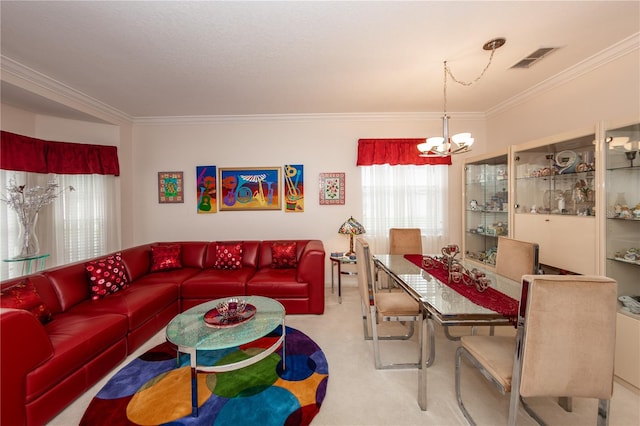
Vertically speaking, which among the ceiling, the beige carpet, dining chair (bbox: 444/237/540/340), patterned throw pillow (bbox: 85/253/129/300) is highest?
the ceiling

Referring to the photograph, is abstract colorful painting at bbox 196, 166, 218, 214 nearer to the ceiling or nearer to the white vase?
the ceiling

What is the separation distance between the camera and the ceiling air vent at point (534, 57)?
2211mm

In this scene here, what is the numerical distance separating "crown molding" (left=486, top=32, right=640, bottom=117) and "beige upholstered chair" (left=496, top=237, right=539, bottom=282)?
190 centimetres

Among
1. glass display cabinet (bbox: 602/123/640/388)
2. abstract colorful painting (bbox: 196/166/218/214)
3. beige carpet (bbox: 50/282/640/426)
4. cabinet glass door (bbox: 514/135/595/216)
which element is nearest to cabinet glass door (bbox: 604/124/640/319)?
glass display cabinet (bbox: 602/123/640/388)

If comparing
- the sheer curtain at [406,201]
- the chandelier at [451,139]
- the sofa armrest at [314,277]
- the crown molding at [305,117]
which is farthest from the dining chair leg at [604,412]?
the crown molding at [305,117]

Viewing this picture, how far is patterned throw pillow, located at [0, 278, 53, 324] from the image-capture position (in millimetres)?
1699

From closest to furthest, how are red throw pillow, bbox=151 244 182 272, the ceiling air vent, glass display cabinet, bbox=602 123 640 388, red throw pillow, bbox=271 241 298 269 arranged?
glass display cabinet, bbox=602 123 640 388 < the ceiling air vent < red throw pillow, bbox=151 244 182 272 < red throw pillow, bbox=271 241 298 269

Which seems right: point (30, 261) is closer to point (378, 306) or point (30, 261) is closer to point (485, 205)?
point (378, 306)

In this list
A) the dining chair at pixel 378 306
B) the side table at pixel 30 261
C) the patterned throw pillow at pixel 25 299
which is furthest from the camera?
the side table at pixel 30 261

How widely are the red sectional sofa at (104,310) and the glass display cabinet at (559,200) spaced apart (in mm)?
2333

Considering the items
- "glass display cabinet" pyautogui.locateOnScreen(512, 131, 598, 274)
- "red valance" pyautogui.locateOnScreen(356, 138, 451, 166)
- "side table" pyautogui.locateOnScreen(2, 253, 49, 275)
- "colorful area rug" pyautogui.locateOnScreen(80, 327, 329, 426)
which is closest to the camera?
"colorful area rug" pyautogui.locateOnScreen(80, 327, 329, 426)

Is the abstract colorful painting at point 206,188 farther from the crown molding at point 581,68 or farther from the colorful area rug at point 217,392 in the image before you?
the crown molding at point 581,68

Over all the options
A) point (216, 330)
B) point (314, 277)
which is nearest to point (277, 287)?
point (314, 277)

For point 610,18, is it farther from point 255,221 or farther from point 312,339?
point 255,221
